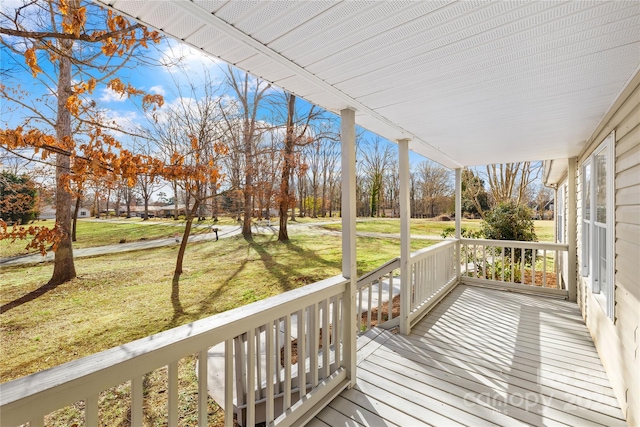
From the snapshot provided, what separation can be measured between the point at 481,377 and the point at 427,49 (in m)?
2.64

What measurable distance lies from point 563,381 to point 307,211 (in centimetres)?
746

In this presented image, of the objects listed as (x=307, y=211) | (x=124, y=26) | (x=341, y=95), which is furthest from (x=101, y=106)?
(x=307, y=211)

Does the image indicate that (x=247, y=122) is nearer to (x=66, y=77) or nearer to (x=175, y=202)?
(x=175, y=202)

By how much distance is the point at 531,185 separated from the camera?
11375mm

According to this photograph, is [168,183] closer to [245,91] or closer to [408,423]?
[245,91]

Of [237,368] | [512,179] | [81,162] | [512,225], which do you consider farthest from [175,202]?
[512,179]

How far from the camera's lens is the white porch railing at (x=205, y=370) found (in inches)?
33.4

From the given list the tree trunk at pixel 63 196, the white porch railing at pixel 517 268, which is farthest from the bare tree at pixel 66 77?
the white porch railing at pixel 517 268

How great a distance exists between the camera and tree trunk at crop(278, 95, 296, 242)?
8336 mm

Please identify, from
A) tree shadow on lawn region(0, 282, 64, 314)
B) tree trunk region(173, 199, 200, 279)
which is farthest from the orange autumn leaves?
tree trunk region(173, 199, 200, 279)

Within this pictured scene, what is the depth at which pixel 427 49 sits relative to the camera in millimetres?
1416

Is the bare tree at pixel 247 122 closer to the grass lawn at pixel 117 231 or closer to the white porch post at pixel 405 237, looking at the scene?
the grass lawn at pixel 117 231

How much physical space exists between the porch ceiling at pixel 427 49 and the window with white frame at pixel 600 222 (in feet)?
1.89

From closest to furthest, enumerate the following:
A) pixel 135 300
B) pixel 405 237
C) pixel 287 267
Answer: pixel 405 237, pixel 135 300, pixel 287 267
